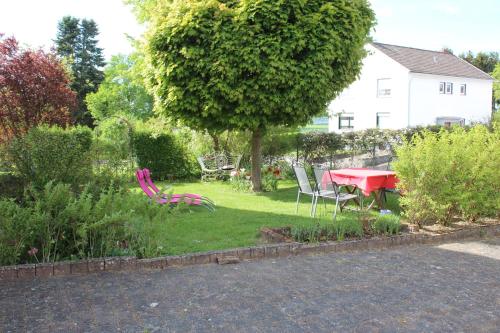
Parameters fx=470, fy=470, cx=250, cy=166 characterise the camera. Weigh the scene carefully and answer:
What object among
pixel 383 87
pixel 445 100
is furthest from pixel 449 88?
pixel 383 87

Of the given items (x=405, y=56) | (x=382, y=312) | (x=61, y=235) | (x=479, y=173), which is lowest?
(x=382, y=312)

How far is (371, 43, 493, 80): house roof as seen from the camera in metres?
32.8

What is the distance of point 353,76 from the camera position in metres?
12.5

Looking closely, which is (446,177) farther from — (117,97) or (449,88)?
(117,97)

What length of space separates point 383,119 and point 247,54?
2419cm

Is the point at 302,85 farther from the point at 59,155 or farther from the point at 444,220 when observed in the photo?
the point at 59,155

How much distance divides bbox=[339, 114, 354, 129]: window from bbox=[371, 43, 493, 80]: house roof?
5339mm

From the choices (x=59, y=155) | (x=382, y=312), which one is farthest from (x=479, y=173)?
(x=59, y=155)

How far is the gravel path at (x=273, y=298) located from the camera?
394cm

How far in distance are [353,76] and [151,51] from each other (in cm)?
529

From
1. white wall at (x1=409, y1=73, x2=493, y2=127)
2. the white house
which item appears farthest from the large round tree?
white wall at (x1=409, y1=73, x2=493, y2=127)

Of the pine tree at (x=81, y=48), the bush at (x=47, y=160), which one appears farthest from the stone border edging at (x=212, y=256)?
the pine tree at (x=81, y=48)

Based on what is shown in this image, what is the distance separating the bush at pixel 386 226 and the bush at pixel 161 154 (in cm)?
1044

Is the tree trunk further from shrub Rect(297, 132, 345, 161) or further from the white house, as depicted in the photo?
the white house
